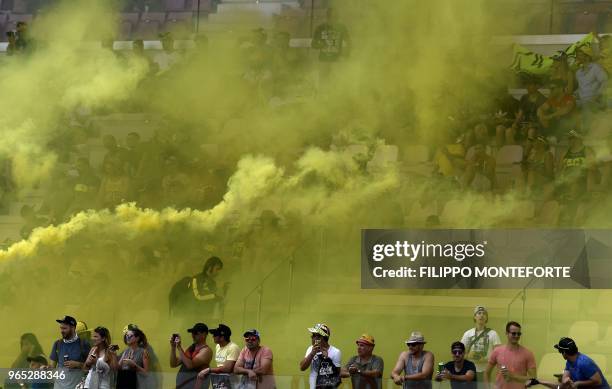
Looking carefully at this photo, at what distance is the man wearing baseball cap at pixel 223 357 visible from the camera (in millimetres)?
11445

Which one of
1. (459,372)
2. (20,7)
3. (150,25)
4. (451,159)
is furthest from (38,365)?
(20,7)

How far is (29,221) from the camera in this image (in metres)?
17.3

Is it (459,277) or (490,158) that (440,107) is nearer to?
(490,158)

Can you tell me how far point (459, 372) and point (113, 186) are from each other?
7232 millimetres

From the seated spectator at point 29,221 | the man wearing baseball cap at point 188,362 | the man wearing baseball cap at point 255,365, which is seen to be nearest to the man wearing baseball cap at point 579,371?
the man wearing baseball cap at point 255,365

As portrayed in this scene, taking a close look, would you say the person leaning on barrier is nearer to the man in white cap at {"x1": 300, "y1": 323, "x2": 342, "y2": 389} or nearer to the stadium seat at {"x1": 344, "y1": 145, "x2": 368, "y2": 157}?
the man in white cap at {"x1": 300, "y1": 323, "x2": 342, "y2": 389}

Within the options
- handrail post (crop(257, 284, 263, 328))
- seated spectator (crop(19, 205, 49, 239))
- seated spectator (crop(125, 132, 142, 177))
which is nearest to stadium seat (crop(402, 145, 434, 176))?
handrail post (crop(257, 284, 263, 328))

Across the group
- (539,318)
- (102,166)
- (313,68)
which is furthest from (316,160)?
(539,318)

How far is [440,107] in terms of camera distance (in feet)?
57.9

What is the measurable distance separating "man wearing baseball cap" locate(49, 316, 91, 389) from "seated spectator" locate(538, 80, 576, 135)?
6.59 meters

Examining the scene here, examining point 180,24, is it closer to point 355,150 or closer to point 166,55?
point 166,55

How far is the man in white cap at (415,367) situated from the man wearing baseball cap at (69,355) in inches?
100.0

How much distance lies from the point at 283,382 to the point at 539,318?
4031 mm

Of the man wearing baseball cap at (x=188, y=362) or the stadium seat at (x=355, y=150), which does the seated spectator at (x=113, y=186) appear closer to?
the stadium seat at (x=355, y=150)
